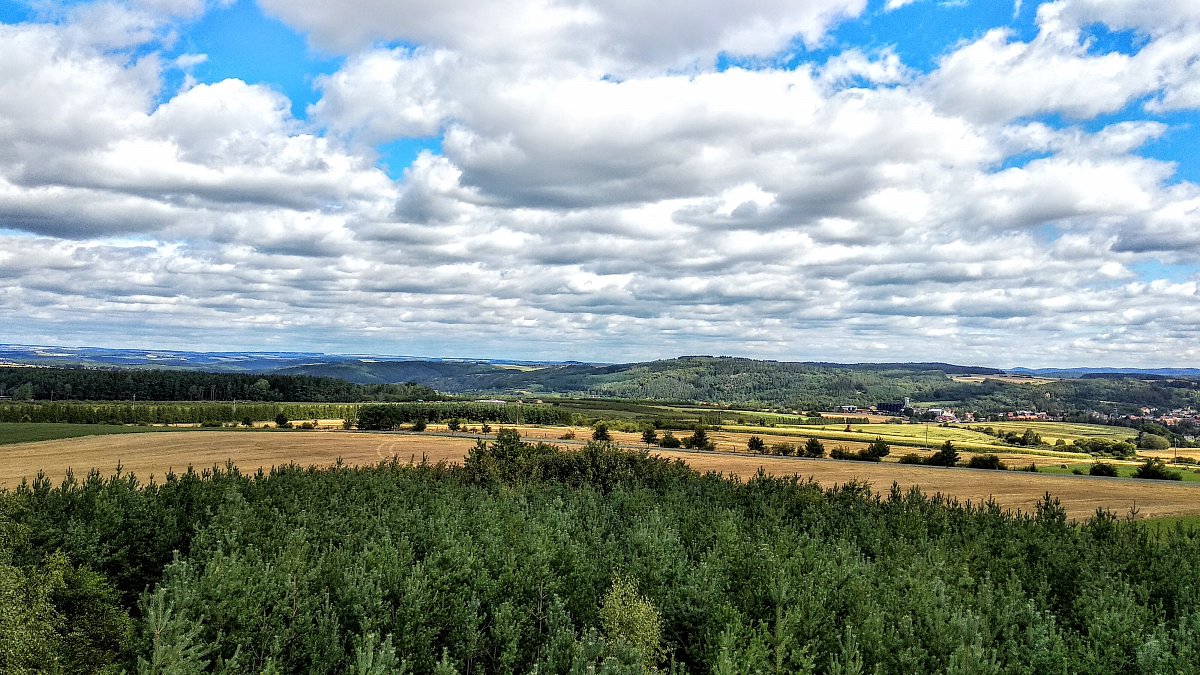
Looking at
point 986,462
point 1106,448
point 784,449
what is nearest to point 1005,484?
point 986,462

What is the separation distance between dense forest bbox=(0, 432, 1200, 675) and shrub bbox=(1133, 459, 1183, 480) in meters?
87.9

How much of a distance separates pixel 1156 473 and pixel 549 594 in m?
113

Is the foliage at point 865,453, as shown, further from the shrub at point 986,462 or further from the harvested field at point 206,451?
the harvested field at point 206,451

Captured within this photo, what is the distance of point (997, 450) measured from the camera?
143m

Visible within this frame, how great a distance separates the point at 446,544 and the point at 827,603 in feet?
35.9

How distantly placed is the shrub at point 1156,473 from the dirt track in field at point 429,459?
9682 millimetres

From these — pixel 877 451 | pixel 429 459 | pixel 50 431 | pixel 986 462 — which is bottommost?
pixel 50 431

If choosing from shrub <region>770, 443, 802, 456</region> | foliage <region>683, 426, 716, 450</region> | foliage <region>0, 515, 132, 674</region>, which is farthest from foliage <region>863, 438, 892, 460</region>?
foliage <region>0, 515, 132, 674</region>

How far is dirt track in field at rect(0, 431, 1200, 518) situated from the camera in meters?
79.4

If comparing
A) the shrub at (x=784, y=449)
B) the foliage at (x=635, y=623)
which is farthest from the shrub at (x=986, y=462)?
the foliage at (x=635, y=623)

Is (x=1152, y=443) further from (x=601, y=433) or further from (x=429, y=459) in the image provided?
(x=429, y=459)

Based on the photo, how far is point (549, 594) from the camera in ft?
70.9

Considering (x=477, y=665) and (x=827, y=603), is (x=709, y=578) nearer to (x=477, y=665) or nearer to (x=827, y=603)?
(x=827, y=603)

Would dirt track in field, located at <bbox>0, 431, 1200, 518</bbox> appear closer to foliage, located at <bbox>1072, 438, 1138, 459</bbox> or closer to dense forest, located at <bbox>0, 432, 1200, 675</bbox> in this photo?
dense forest, located at <bbox>0, 432, 1200, 675</bbox>
